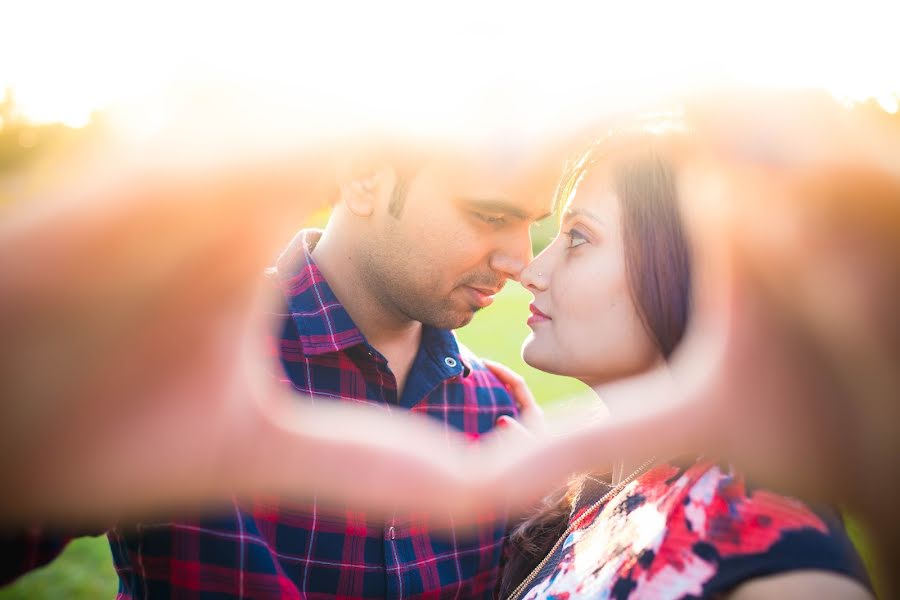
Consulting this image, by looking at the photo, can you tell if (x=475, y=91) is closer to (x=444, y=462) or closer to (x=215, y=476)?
(x=444, y=462)

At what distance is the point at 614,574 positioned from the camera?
1336 mm

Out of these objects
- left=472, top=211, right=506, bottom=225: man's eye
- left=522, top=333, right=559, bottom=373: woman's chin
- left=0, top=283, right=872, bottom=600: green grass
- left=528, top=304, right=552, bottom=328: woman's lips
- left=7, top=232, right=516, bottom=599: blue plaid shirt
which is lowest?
left=0, top=283, right=872, bottom=600: green grass

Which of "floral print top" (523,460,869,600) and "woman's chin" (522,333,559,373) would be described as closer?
"floral print top" (523,460,869,600)

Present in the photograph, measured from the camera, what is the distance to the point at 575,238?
1.88m

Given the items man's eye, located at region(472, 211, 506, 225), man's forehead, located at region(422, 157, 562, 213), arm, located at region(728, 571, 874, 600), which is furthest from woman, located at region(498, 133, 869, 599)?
man's eye, located at region(472, 211, 506, 225)

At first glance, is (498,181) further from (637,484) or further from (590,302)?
(637,484)

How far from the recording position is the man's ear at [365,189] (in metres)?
2.51

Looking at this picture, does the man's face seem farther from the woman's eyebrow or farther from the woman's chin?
the woman's chin

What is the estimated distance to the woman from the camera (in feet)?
3.73

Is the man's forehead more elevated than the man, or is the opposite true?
the man's forehead

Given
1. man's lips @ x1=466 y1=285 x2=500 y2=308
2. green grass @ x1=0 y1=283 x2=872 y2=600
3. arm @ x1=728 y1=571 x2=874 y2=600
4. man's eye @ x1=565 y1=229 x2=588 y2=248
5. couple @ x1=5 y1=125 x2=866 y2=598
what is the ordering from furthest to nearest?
green grass @ x1=0 y1=283 x2=872 y2=600, man's lips @ x1=466 y1=285 x2=500 y2=308, man's eye @ x1=565 y1=229 x2=588 y2=248, couple @ x1=5 y1=125 x2=866 y2=598, arm @ x1=728 y1=571 x2=874 y2=600

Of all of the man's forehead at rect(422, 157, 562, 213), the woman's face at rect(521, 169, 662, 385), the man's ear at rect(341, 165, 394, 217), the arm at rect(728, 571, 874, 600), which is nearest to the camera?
the arm at rect(728, 571, 874, 600)

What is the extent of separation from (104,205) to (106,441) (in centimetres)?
27


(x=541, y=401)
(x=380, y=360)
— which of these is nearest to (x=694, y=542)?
(x=380, y=360)
